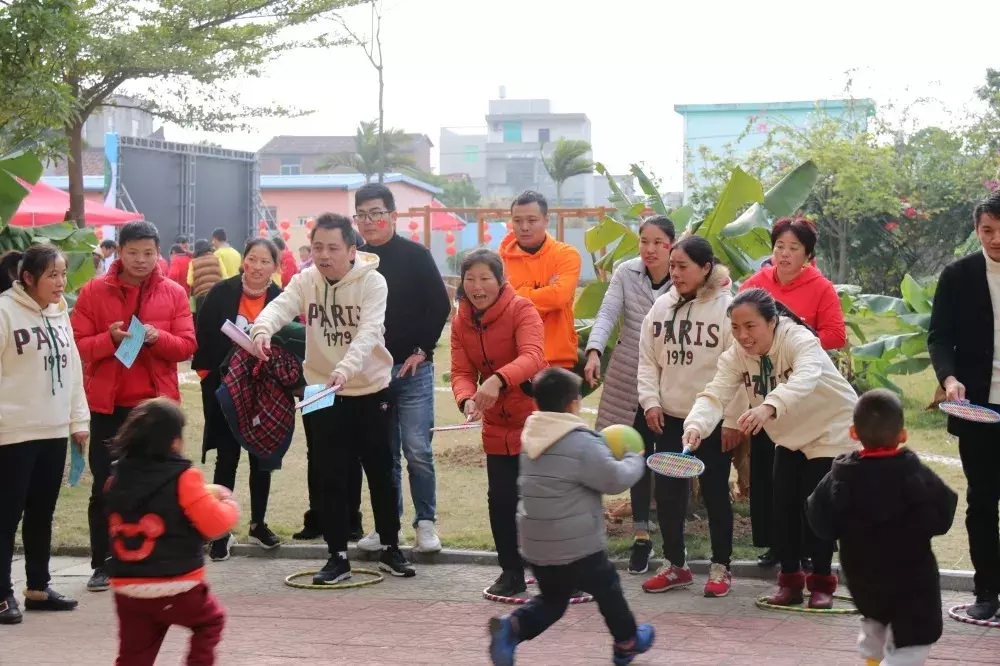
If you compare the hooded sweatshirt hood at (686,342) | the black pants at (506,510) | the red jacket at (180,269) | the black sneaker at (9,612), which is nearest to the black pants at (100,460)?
the black sneaker at (9,612)

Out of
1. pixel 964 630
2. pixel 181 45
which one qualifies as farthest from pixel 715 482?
pixel 181 45

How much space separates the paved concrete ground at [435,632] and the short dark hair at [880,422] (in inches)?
48.7

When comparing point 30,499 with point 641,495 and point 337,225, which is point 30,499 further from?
point 641,495

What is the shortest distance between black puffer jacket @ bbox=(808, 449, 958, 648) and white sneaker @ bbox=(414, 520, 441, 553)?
140 inches

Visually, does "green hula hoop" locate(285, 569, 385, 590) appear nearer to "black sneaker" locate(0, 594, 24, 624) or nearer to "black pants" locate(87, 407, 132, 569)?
"black pants" locate(87, 407, 132, 569)

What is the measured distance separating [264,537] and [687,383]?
315 cm

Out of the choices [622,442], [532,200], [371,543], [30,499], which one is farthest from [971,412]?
[30,499]

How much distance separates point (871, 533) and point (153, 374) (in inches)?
176

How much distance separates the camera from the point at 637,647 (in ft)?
18.2

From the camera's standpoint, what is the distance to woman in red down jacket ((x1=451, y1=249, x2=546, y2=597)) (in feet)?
22.5

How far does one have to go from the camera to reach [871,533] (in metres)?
4.92

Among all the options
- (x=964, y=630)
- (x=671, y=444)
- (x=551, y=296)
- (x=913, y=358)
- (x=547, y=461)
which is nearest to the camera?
(x=547, y=461)

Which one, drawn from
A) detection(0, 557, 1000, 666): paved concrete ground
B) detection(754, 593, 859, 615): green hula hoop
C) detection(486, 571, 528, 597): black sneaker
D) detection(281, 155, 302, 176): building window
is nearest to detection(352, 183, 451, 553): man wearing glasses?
detection(0, 557, 1000, 666): paved concrete ground

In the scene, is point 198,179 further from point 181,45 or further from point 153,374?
point 153,374
